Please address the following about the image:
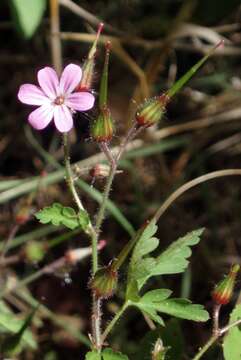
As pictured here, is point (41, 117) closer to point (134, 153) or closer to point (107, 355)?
point (107, 355)

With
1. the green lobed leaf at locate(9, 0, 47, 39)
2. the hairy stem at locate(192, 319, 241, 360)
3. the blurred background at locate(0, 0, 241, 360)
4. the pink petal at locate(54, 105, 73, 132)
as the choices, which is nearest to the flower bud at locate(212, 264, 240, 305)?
the hairy stem at locate(192, 319, 241, 360)

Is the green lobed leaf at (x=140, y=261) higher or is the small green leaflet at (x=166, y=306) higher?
the green lobed leaf at (x=140, y=261)

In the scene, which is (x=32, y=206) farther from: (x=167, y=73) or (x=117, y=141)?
(x=167, y=73)

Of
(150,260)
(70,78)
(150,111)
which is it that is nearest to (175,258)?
(150,260)

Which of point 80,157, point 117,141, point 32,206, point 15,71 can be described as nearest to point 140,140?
point 117,141

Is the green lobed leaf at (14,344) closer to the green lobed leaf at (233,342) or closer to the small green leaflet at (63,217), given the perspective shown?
the small green leaflet at (63,217)

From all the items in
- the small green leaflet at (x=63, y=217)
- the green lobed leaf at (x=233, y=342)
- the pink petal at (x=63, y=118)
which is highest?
the pink petal at (x=63, y=118)

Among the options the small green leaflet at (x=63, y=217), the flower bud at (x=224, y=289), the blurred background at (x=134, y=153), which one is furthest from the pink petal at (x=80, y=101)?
the blurred background at (x=134, y=153)
